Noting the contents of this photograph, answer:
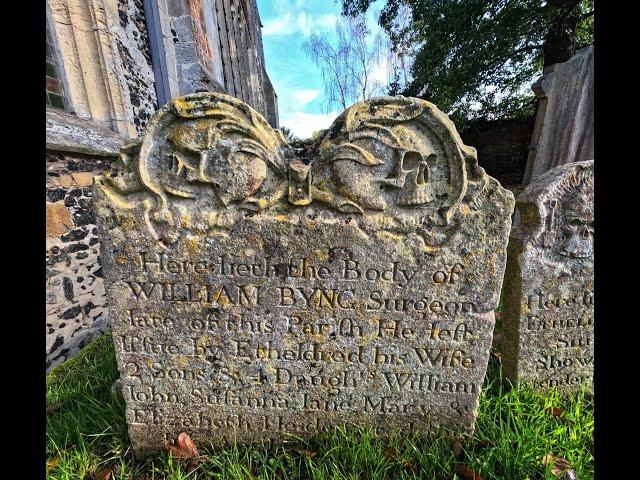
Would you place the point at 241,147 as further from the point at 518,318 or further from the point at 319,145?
the point at 518,318

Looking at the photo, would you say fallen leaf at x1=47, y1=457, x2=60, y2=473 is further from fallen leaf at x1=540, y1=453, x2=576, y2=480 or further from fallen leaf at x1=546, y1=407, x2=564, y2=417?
fallen leaf at x1=546, y1=407, x2=564, y2=417

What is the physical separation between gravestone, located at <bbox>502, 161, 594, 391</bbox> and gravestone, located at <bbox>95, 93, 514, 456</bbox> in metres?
0.57

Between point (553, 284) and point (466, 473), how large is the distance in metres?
1.35

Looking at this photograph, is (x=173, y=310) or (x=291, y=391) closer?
(x=173, y=310)

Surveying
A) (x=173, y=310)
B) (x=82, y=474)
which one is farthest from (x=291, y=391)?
(x=82, y=474)

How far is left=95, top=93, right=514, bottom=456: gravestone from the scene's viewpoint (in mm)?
1646

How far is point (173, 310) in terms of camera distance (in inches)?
71.1

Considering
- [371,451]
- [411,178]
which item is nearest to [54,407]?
[371,451]

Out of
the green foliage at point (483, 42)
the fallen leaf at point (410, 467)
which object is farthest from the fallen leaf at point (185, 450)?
the green foliage at point (483, 42)

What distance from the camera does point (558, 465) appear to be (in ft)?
5.70

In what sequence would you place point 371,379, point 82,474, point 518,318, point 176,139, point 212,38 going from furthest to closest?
point 212,38 → point 518,318 → point 371,379 → point 82,474 → point 176,139

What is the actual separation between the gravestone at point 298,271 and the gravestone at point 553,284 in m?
0.57
